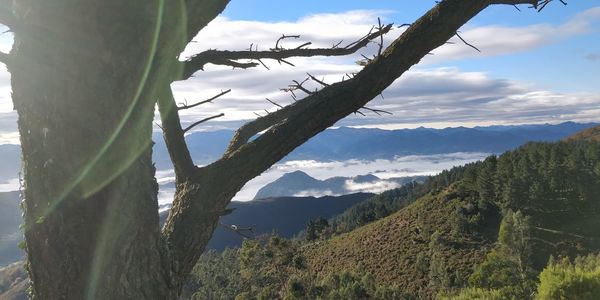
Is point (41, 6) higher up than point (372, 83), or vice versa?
point (41, 6)

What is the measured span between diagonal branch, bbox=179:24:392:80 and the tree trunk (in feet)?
1.98

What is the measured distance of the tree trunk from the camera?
6.39 ft

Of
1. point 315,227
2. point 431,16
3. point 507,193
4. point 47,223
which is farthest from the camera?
point 315,227

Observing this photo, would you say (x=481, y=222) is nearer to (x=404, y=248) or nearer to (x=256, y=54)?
(x=404, y=248)

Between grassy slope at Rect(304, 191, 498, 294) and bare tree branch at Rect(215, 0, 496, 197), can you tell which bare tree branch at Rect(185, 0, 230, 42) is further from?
grassy slope at Rect(304, 191, 498, 294)

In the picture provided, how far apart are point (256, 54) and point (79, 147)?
118 cm

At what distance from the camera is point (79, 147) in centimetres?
196

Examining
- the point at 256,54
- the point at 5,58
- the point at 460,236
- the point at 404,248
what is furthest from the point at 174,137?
the point at 460,236

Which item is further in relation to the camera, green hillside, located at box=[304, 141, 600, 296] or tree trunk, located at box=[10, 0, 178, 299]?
green hillside, located at box=[304, 141, 600, 296]

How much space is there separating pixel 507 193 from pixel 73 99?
323ft

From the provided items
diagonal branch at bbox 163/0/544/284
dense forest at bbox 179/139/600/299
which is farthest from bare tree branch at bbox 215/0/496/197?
dense forest at bbox 179/139/600/299

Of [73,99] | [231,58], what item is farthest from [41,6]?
[231,58]

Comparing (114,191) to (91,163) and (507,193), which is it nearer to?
(91,163)

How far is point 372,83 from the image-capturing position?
2564 millimetres
